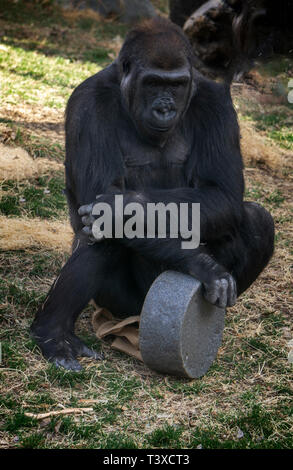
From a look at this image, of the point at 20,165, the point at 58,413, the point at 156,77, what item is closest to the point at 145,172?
the point at 156,77

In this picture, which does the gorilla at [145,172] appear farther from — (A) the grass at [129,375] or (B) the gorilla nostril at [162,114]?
(A) the grass at [129,375]

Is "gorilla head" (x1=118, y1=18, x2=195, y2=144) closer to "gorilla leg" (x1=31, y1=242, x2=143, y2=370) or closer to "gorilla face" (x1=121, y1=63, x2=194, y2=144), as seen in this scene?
"gorilla face" (x1=121, y1=63, x2=194, y2=144)

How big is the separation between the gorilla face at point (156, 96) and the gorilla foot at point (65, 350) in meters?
1.28

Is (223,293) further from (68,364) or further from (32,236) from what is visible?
(32,236)

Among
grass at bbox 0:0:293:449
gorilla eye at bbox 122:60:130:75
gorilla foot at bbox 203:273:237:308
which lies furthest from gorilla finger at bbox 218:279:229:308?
gorilla eye at bbox 122:60:130:75

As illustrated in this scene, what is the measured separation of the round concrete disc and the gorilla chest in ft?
2.00

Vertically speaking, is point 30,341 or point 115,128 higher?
point 115,128

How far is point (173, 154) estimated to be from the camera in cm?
402

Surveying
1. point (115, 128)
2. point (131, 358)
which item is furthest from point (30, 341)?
point (115, 128)

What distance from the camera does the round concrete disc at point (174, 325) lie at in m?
3.53

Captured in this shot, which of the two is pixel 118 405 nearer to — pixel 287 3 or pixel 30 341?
pixel 30 341

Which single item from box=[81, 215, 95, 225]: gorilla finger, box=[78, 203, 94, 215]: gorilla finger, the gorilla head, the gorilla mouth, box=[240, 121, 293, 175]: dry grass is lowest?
box=[240, 121, 293, 175]: dry grass

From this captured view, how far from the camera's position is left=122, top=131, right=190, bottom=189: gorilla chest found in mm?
3953

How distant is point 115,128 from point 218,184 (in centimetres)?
68
